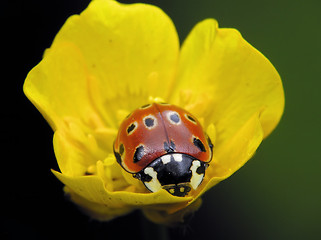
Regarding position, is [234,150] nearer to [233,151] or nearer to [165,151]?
[233,151]

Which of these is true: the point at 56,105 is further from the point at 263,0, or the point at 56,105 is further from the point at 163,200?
the point at 263,0

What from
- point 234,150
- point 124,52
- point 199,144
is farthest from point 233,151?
point 124,52

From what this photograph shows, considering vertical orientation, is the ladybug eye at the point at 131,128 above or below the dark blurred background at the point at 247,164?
above

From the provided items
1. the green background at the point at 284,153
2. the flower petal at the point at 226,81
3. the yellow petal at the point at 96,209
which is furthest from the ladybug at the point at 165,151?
the green background at the point at 284,153

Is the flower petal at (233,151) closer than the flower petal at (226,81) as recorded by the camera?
Yes

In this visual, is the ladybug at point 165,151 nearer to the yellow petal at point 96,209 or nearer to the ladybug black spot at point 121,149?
the ladybug black spot at point 121,149
